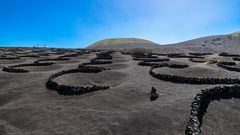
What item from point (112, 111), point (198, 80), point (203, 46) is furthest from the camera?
point (203, 46)

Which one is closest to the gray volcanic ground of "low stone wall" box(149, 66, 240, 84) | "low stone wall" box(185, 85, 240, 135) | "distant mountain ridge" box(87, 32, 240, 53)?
"low stone wall" box(185, 85, 240, 135)

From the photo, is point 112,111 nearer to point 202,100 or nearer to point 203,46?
point 202,100

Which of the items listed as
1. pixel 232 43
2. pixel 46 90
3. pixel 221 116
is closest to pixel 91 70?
pixel 46 90

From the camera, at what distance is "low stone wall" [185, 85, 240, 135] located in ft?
62.1

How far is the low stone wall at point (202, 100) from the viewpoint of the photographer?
62.1ft

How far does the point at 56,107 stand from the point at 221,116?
12.8 m

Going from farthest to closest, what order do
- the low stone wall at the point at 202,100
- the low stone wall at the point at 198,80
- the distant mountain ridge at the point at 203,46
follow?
the distant mountain ridge at the point at 203,46 < the low stone wall at the point at 198,80 < the low stone wall at the point at 202,100

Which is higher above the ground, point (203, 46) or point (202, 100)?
point (203, 46)

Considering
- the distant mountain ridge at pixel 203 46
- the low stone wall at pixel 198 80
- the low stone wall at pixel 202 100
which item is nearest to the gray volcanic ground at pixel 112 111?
the low stone wall at pixel 202 100

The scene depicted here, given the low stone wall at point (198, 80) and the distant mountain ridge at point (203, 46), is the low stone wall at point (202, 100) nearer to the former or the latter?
the low stone wall at point (198, 80)

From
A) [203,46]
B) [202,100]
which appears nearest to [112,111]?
[202,100]

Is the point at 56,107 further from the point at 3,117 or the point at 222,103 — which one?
the point at 222,103

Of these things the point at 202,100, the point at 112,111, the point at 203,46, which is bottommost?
the point at 112,111

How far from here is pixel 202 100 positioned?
2427cm
